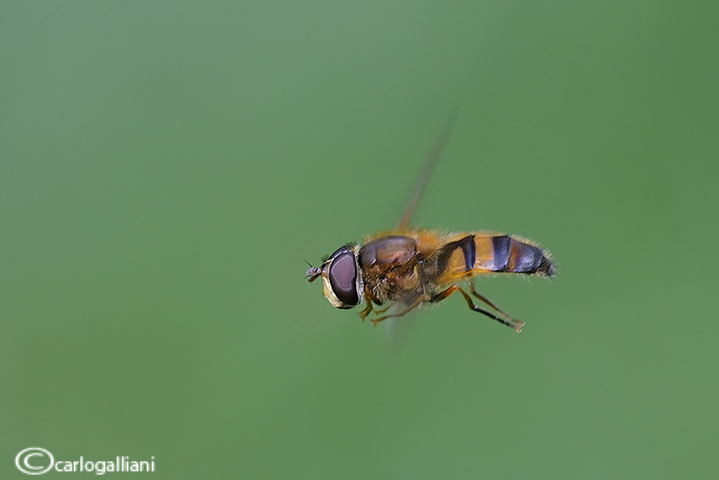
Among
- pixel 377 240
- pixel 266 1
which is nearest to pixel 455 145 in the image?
pixel 266 1

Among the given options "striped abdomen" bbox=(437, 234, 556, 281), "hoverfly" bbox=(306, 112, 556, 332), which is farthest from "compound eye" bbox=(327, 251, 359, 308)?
"striped abdomen" bbox=(437, 234, 556, 281)

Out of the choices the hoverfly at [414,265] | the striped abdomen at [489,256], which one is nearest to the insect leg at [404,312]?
the hoverfly at [414,265]

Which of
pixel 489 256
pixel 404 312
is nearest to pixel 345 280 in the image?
pixel 404 312

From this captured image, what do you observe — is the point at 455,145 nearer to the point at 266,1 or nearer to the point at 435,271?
the point at 266,1

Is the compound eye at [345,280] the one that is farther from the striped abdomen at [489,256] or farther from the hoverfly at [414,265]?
the striped abdomen at [489,256]

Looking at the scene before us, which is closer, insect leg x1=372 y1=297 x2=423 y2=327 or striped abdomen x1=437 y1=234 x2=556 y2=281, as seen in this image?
insect leg x1=372 y1=297 x2=423 y2=327

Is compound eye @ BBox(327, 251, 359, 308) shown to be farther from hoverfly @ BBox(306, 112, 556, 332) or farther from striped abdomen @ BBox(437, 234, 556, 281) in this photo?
striped abdomen @ BBox(437, 234, 556, 281)

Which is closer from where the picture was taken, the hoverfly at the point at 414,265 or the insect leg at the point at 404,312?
the insect leg at the point at 404,312

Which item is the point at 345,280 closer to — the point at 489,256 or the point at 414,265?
the point at 414,265
